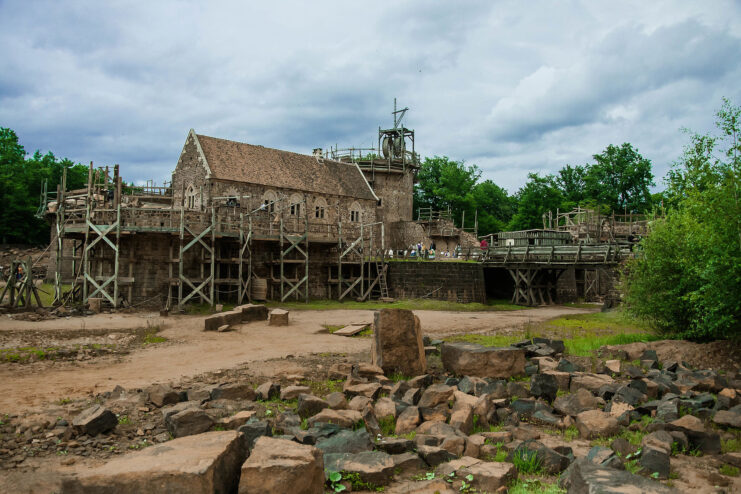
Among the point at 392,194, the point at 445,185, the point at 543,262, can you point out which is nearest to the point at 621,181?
the point at 445,185

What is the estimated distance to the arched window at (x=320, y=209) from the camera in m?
38.2

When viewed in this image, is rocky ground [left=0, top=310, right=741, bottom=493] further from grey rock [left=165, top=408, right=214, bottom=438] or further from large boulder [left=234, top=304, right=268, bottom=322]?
large boulder [left=234, top=304, right=268, bottom=322]

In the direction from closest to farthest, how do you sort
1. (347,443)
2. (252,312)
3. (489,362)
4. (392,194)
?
(347,443) → (489,362) → (252,312) → (392,194)

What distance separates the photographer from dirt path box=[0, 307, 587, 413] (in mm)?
10578

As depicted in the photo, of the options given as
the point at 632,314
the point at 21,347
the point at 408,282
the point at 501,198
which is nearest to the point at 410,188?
the point at 408,282

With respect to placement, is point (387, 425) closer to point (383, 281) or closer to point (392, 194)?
point (383, 281)

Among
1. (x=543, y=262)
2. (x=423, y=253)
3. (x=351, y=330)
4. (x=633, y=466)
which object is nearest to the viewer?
(x=633, y=466)

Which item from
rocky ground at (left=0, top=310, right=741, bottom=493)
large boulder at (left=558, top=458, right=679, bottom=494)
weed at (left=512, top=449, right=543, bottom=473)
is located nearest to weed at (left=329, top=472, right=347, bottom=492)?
rocky ground at (left=0, top=310, right=741, bottom=493)

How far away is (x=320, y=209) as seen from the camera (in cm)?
3844

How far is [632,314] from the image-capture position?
54.5 ft

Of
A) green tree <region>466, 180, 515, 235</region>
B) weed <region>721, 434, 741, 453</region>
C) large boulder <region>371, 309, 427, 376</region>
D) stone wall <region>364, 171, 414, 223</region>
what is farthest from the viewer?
green tree <region>466, 180, 515, 235</region>

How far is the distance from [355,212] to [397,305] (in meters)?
12.9

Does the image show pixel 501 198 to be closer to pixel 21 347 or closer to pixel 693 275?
pixel 693 275

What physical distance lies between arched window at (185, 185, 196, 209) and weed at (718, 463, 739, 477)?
31.8m
